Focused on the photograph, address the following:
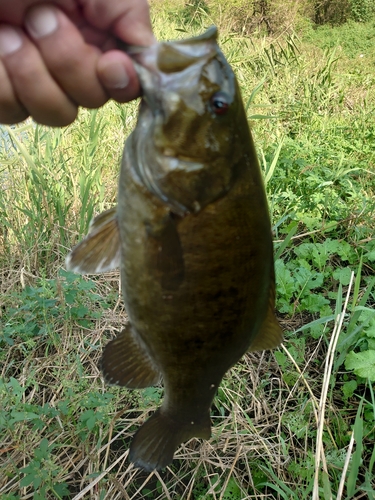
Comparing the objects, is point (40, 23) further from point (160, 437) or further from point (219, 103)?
point (160, 437)

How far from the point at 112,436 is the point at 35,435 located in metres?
0.37

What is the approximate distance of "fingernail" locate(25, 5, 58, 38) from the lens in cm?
99

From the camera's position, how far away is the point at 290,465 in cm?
200

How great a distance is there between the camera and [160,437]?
4.60 ft

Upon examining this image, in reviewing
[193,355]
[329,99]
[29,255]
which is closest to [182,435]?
[193,355]

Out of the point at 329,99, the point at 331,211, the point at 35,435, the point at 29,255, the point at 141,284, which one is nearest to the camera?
the point at 141,284

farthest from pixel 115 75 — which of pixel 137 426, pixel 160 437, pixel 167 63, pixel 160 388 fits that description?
pixel 137 426

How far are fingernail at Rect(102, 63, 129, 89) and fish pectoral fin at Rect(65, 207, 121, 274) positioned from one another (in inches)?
13.0

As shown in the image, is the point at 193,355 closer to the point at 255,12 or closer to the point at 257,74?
the point at 257,74

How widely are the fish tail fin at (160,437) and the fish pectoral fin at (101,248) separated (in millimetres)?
575

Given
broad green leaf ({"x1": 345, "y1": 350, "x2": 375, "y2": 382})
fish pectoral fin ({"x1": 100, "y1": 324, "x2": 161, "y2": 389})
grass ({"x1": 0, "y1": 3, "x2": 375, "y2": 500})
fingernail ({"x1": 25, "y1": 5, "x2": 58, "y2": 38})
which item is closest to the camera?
fingernail ({"x1": 25, "y1": 5, "x2": 58, "y2": 38})

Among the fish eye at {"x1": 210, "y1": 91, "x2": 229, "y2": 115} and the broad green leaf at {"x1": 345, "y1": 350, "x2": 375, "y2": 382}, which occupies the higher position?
the fish eye at {"x1": 210, "y1": 91, "x2": 229, "y2": 115}

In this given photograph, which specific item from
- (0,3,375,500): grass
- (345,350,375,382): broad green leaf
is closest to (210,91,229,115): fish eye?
(0,3,375,500): grass

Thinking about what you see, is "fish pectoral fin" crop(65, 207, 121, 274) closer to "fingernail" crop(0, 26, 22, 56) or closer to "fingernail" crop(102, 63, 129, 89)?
"fingernail" crop(102, 63, 129, 89)
